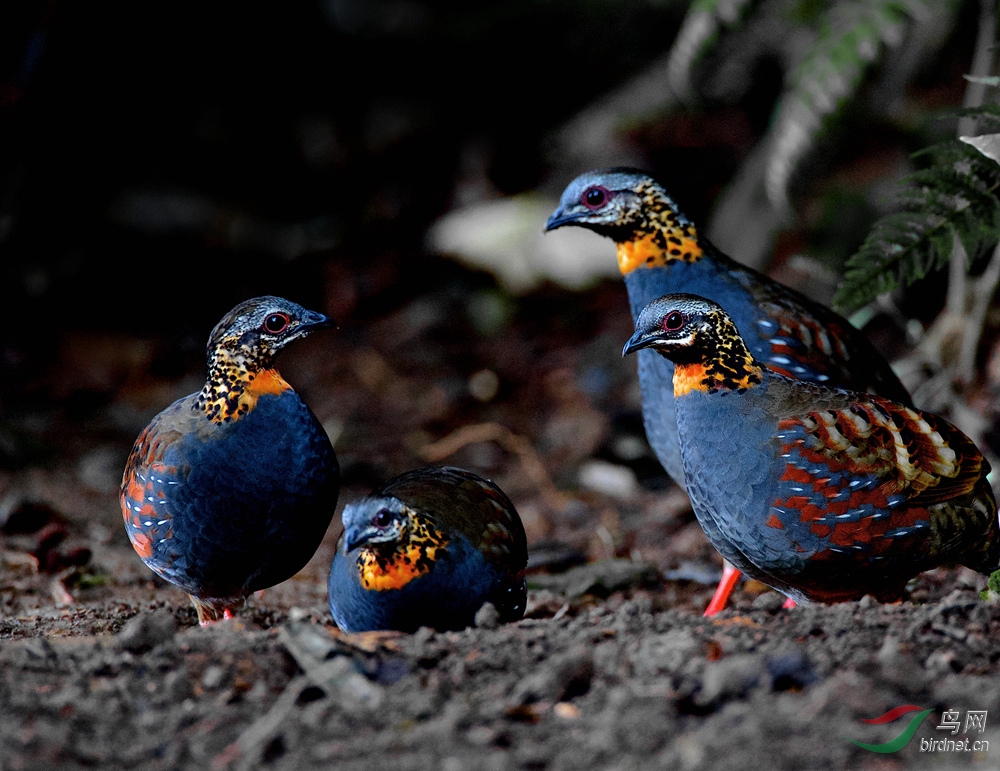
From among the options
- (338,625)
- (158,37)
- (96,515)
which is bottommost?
(338,625)

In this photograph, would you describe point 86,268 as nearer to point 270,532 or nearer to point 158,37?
point 158,37

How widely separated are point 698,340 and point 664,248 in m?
1.06

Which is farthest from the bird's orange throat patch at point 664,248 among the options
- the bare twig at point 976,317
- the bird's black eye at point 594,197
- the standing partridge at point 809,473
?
the bare twig at point 976,317

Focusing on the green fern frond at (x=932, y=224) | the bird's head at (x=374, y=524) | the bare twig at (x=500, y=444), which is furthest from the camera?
the bare twig at (x=500, y=444)

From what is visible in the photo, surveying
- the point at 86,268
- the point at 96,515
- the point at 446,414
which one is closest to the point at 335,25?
the point at 86,268

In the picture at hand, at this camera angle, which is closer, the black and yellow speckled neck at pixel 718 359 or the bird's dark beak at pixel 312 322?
the black and yellow speckled neck at pixel 718 359

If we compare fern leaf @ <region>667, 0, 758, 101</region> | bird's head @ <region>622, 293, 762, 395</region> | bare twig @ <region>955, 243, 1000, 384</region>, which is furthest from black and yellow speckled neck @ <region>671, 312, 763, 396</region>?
fern leaf @ <region>667, 0, 758, 101</region>

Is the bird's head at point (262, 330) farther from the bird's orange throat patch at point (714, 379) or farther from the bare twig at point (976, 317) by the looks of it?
the bare twig at point (976, 317)

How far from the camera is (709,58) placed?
9.62 metres

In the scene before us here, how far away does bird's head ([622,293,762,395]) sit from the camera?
3721mm

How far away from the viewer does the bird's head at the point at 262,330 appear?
3.88m

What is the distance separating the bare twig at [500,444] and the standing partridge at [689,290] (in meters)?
2.34

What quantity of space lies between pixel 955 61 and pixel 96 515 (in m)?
7.74

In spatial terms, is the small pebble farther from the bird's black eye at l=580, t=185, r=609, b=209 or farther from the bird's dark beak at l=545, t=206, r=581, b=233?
the bird's black eye at l=580, t=185, r=609, b=209
